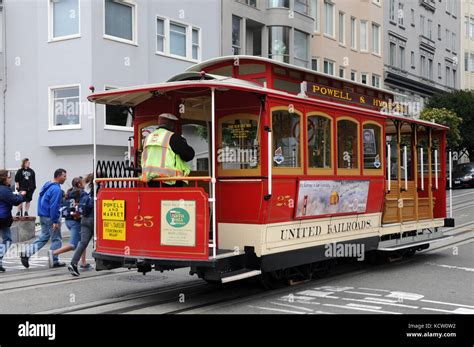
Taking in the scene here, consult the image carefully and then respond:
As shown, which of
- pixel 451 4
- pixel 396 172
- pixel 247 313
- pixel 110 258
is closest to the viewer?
pixel 247 313

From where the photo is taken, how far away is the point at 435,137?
13570mm

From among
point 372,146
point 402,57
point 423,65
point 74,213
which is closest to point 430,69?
point 423,65

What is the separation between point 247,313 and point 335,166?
10.3 ft

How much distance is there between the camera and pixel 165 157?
8266 millimetres

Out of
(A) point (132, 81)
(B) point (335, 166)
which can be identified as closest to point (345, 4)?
(A) point (132, 81)

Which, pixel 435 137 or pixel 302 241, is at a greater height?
pixel 435 137

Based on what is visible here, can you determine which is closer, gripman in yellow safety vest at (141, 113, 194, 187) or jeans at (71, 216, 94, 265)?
gripman in yellow safety vest at (141, 113, 194, 187)

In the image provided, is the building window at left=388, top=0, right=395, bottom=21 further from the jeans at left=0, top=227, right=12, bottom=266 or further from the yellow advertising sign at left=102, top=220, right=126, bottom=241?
the yellow advertising sign at left=102, top=220, right=126, bottom=241

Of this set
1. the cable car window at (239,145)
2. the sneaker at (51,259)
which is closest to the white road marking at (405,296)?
the cable car window at (239,145)

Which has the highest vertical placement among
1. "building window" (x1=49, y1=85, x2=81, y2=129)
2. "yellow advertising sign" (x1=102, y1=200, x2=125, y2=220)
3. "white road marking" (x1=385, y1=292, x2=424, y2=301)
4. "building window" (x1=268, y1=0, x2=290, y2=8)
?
"building window" (x1=268, y1=0, x2=290, y2=8)

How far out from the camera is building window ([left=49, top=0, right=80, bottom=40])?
21.3 meters

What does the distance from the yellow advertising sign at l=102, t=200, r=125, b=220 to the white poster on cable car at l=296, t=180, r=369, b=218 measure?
2.49 m

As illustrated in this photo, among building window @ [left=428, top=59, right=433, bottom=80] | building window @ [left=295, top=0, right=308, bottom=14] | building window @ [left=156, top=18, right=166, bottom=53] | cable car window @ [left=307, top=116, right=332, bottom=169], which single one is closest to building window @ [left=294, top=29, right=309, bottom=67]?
building window @ [left=295, top=0, right=308, bottom=14]
